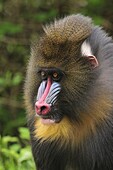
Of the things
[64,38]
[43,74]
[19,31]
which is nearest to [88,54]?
[64,38]

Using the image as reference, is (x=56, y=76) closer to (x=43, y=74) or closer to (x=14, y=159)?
(x=43, y=74)

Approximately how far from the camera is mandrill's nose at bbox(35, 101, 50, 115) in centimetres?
417

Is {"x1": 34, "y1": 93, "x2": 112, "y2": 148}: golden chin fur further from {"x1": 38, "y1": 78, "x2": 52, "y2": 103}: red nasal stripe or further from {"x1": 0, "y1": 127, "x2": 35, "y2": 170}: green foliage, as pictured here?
{"x1": 0, "y1": 127, "x2": 35, "y2": 170}: green foliage

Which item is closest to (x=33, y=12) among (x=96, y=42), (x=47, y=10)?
(x=47, y=10)

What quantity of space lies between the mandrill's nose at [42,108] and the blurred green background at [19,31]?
3624 mm

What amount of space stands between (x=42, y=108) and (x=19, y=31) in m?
4.18

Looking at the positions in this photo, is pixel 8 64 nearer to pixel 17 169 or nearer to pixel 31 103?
pixel 17 169

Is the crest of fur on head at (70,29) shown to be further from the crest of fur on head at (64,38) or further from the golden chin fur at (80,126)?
the golden chin fur at (80,126)

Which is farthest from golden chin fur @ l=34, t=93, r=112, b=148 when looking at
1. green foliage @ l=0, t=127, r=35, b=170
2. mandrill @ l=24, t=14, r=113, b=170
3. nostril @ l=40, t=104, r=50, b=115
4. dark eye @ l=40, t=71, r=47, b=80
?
green foliage @ l=0, t=127, r=35, b=170

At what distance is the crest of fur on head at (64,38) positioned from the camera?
4.38m

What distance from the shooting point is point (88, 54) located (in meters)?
4.40

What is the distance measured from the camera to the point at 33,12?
877 centimetres

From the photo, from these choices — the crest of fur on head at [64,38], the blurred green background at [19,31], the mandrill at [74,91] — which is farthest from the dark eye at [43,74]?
the blurred green background at [19,31]

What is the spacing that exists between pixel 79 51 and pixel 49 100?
0.42m
